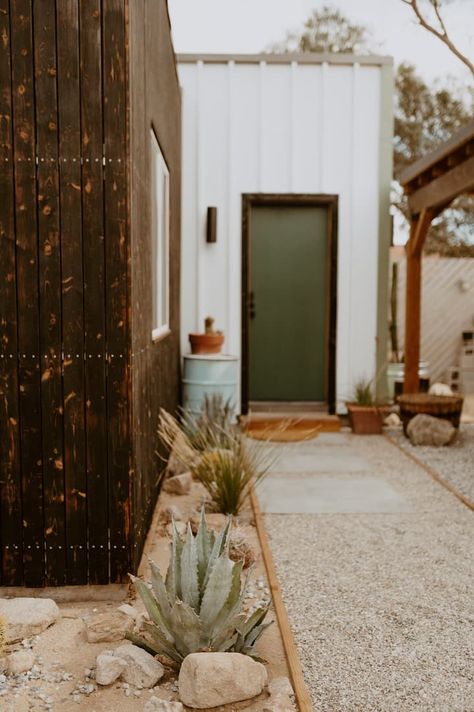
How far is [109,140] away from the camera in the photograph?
9.53 ft

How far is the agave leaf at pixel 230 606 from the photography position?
7.61 feet

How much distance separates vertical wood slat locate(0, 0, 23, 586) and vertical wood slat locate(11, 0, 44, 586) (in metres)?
0.02

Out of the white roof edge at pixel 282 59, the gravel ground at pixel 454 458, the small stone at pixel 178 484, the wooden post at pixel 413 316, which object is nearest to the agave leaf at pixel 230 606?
the small stone at pixel 178 484

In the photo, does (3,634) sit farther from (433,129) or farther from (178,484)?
(433,129)

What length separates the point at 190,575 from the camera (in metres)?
2.41

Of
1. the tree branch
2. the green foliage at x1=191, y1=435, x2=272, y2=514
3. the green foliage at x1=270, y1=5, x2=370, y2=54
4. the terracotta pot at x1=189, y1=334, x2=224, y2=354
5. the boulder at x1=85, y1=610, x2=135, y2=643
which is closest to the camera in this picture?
the boulder at x1=85, y1=610, x2=135, y2=643

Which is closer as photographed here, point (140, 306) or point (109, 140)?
point (109, 140)

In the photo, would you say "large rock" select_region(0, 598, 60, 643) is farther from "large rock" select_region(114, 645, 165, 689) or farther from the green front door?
the green front door

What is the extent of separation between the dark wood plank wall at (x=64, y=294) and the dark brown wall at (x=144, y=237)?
0.08 m

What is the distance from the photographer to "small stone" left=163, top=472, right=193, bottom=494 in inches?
180

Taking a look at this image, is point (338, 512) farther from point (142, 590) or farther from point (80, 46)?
point (80, 46)

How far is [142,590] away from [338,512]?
216 cm

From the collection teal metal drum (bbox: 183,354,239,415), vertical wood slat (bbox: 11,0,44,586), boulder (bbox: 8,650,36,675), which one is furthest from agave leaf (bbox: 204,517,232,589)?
teal metal drum (bbox: 183,354,239,415)

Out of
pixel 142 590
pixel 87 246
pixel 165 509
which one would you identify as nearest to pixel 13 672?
pixel 142 590
